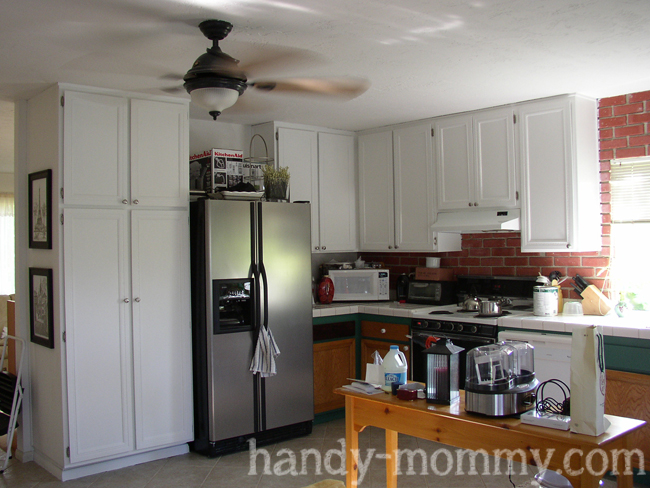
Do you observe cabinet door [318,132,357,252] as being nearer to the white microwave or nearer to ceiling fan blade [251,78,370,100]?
the white microwave

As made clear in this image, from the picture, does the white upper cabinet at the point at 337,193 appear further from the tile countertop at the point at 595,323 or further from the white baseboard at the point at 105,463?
the white baseboard at the point at 105,463

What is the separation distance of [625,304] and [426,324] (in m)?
1.36

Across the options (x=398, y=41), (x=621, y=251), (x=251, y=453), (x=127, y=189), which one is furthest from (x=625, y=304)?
(x=127, y=189)

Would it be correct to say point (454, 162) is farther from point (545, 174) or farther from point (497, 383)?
point (497, 383)

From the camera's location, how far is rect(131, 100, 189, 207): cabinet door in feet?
12.8

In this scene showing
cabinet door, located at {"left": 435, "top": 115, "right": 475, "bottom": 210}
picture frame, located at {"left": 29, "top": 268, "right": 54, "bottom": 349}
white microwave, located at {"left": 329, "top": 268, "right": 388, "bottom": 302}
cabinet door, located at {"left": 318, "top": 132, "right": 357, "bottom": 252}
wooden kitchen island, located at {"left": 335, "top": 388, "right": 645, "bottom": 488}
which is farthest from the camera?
cabinet door, located at {"left": 318, "top": 132, "right": 357, "bottom": 252}

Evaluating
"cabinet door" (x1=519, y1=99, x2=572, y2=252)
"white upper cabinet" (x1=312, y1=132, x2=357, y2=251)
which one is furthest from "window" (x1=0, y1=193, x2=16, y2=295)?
"cabinet door" (x1=519, y1=99, x2=572, y2=252)

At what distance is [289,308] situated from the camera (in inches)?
169

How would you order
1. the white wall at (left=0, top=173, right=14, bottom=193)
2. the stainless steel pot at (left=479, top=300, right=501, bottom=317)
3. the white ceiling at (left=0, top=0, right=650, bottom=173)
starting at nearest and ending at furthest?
the white ceiling at (left=0, top=0, right=650, bottom=173) < the stainless steel pot at (left=479, top=300, right=501, bottom=317) < the white wall at (left=0, top=173, right=14, bottom=193)

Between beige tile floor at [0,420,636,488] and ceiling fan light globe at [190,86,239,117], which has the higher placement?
ceiling fan light globe at [190,86,239,117]

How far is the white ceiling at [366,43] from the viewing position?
254 centimetres

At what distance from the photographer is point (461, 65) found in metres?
3.40

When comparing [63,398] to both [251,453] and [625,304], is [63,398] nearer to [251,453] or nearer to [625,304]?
[251,453]

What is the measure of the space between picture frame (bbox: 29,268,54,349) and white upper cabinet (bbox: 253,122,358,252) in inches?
80.1
